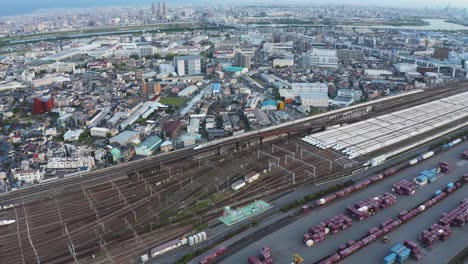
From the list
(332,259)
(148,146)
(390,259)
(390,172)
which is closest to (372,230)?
(390,259)

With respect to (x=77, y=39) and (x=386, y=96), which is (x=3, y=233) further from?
(x=77, y=39)

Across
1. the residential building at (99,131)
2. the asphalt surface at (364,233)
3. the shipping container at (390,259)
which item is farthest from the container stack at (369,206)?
the residential building at (99,131)

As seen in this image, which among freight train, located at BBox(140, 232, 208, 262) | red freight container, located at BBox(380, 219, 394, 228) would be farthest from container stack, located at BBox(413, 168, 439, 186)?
freight train, located at BBox(140, 232, 208, 262)

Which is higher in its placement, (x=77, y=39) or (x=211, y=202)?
(x=77, y=39)

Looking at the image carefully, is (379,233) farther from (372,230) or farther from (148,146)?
(148,146)

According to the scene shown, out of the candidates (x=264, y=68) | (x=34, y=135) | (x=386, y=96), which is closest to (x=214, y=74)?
(x=264, y=68)

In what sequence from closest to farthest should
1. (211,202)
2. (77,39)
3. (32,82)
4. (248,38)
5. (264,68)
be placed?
(211,202), (32,82), (264,68), (248,38), (77,39)
